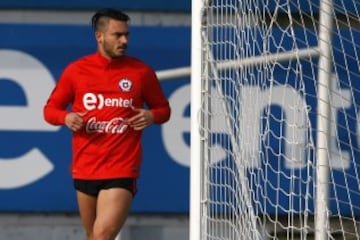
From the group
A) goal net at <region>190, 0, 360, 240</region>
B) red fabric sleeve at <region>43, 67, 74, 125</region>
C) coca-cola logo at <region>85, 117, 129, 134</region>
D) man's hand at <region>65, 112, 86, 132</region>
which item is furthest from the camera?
red fabric sleeve at <region>43, 67, 74, 125</region>

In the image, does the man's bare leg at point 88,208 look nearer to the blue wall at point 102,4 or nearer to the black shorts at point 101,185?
the black shorts at point 101,185

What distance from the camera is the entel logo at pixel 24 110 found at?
9.09 meters

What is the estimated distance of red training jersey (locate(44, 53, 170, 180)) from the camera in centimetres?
698

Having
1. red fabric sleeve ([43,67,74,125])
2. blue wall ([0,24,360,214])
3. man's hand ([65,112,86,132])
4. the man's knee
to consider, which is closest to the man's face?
red fabric sleeve ([43,67,74,125])

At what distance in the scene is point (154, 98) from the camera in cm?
713

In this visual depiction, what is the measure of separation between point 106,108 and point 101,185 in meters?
0.39

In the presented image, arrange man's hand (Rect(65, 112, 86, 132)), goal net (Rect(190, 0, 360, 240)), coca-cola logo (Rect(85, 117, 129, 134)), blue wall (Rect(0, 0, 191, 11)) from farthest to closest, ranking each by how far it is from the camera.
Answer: blue wall (Rect(0, 0, 191, 11))
coca-cola logo (Rect(85, 117, 129, 134))
man's hand (Rect(65, 112, 86, 132))
goal net (Rect(190, 0, 360, 240))

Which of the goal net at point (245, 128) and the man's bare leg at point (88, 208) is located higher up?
the goal net at point (245, 128)

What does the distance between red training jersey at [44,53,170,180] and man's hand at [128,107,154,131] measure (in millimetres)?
40

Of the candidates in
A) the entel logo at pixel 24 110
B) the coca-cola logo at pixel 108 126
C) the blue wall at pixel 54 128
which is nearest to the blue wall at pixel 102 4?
the blue wall at pixel 54 128

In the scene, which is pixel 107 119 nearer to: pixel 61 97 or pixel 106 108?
pixel 106 108

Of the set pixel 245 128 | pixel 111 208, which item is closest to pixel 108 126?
pixel 111 208

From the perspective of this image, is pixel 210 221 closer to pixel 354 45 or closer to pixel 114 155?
pixel 114 155

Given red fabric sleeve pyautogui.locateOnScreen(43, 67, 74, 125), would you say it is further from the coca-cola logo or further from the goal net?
the goal net
